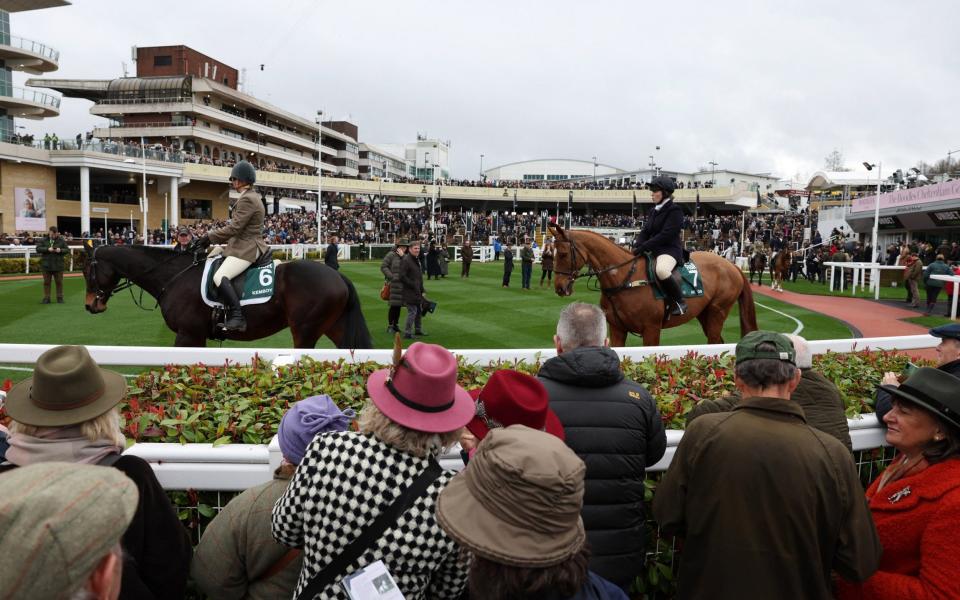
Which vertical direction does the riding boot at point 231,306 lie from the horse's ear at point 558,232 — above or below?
below

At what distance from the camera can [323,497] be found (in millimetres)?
1983

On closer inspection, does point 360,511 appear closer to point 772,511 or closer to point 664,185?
point 772,511

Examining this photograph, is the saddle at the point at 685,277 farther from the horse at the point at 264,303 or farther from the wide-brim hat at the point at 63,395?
the wide-brim hat at the point at 63,395

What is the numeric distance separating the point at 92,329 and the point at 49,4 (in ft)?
148

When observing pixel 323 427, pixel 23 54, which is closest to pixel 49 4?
pixel 23 54

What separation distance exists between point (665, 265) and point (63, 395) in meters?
7.41

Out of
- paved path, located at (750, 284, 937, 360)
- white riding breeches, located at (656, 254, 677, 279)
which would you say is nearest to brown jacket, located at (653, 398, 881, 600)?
white riding breeches, located at (656, 254, 677, 279)

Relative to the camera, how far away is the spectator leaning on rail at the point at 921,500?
2301 mm

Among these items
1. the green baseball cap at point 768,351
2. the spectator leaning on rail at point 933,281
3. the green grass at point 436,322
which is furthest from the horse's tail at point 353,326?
the spectator leaning on rail at point 933,281

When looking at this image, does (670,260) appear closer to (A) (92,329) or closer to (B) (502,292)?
(A) (92,329)

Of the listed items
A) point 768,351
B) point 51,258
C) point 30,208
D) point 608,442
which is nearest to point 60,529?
point 608,442

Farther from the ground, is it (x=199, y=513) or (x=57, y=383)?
(x=57, y=383)

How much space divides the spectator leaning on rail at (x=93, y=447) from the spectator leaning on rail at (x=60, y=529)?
98 centimetres

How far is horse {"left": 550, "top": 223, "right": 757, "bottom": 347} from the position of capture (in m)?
8.61
